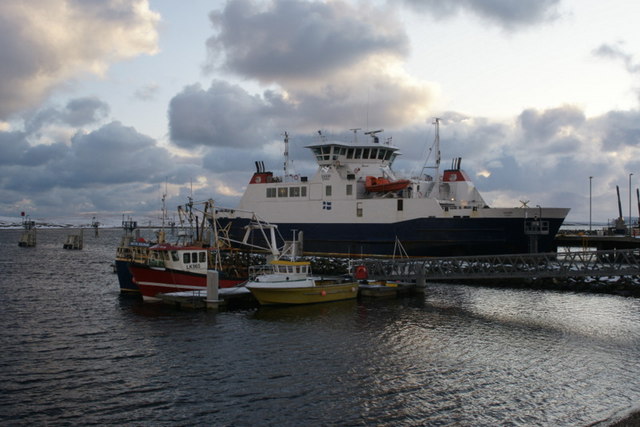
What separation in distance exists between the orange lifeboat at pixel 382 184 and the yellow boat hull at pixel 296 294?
20.1 m

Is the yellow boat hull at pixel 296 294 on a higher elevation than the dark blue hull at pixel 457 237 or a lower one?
lower

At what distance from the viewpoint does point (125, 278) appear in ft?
126

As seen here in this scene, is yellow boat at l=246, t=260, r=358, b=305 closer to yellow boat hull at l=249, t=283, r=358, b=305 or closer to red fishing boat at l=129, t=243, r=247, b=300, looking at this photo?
yellow boat hull at l=249, t=283, r=358, b=305

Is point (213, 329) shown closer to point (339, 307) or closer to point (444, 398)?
point (339, 307)

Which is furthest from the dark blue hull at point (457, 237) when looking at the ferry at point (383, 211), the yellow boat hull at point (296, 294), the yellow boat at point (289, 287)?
the yellow boat at point (289, 287)

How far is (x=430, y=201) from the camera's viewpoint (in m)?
49.3

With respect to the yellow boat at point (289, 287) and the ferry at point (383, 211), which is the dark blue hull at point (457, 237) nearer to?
the ferry at point (383, 211)

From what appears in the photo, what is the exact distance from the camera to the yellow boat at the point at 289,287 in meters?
31.7

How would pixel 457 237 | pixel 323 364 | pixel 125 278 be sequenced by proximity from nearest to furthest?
pixel 323 364 → pixel 125 278 → pixel 457 237

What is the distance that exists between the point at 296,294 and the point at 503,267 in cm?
1372

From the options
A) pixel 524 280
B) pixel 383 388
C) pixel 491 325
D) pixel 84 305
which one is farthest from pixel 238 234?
pixel 383 388

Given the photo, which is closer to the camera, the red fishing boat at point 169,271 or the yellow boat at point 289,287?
the yellow boat at point 289,287

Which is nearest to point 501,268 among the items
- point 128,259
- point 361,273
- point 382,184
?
point 361,273

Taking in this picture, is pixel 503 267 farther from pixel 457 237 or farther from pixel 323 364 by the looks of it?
pixel 323 364
